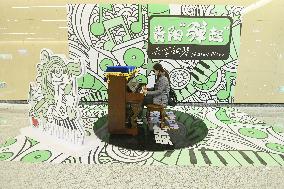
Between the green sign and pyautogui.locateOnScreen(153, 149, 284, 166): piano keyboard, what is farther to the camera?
the green sign

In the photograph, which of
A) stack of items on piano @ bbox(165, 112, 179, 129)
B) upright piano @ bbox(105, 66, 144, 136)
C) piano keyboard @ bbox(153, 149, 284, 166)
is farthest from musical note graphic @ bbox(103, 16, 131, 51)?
piano keyboard @ bbox(153, 149, 284, 166)

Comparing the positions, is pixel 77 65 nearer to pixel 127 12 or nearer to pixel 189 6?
pixel 127 12

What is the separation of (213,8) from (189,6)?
1.75ft

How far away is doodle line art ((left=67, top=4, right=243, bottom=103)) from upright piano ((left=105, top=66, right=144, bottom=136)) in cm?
161

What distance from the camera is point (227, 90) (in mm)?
6320

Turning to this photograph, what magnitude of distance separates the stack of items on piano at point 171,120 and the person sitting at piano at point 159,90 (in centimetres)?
47

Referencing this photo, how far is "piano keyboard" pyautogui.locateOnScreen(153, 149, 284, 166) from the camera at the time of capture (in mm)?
3682

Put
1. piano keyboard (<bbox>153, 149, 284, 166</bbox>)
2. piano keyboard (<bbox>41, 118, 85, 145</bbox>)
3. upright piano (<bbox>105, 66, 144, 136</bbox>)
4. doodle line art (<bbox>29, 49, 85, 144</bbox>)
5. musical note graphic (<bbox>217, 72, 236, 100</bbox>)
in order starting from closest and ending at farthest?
piano keyboard (<bbox>153, 149, 284, 166</bbox>) < doodle line art (<bbox>29, 49, 85, 144</bbox>) < piano keyboard (<bbox>41, 118, 85, 145</bbox>) < upright piano (<bbox>105, 66, 144, 136</bbox>) < musical note graphic (<bbox>217, 72, 236, 100</bbox>)

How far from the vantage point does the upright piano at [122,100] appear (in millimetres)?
4367

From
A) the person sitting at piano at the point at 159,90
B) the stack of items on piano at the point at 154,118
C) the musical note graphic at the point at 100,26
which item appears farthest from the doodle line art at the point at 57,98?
the musical note graphic at the point at 100,26

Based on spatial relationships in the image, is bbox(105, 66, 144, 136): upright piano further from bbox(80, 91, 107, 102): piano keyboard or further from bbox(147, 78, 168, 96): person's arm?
bbox(80, 91, 107, 102): piano keyboard


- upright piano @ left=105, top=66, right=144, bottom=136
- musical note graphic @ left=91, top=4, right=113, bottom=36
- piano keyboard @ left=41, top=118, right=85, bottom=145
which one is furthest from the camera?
musical note graphic @ left=91, top=4, right=113, bottom=36

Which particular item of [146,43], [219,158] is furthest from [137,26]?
[219,158]

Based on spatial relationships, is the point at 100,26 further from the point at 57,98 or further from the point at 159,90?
the point at 57,98
